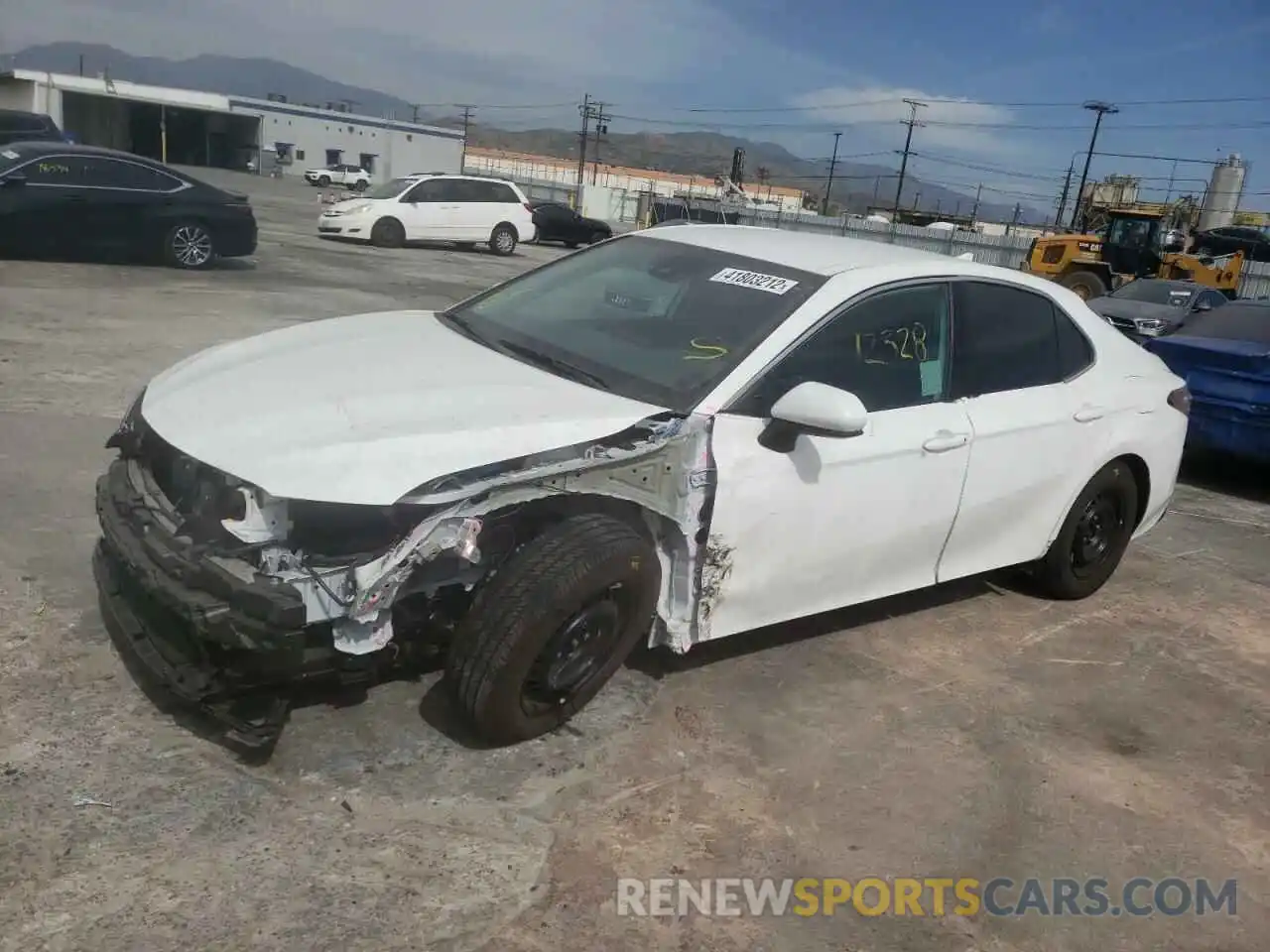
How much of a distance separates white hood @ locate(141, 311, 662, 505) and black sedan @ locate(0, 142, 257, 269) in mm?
9912

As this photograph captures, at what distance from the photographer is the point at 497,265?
64.3ft

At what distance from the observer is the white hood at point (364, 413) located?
290 cm

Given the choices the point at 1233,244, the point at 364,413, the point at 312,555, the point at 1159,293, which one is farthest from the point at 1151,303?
the point at 1233,244

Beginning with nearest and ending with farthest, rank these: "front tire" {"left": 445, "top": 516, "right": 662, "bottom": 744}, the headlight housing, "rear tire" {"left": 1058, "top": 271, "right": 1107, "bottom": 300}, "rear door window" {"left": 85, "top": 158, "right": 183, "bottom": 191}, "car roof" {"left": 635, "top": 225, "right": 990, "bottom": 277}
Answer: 1. "front tire" {"left": 445, "top": 516, "right": 662, "bottom": 744}
2. the headlight housing
3. "car roof" {"left": 635, "top": 225, "right": 990, "bottom": 277}
4. "rear door window" {"left": 85, "top": 158, "right": 183, "bottom": 191}
5. "rear tire" {"left": 1058, "top": 271, "right": 1107, "bottom": 300}

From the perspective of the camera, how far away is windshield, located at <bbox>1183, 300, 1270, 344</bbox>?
8219 mm

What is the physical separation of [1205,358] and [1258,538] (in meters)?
1.62

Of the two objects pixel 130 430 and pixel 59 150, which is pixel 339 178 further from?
pixel 130 430

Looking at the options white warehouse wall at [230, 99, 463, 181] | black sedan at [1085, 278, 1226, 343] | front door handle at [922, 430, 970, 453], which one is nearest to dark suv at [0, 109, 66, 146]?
black sedan at [1085, 278, 1226, 343]

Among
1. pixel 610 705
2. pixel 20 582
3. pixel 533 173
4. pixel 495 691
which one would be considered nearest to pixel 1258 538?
pixel 610 705

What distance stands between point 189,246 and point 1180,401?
11.6 m

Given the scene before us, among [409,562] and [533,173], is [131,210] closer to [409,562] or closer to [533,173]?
[409,562]

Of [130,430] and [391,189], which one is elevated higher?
[391,189]

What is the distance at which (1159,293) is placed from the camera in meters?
14.9

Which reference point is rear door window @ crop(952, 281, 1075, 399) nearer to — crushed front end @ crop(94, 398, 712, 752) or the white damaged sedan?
the white damaged sedan
